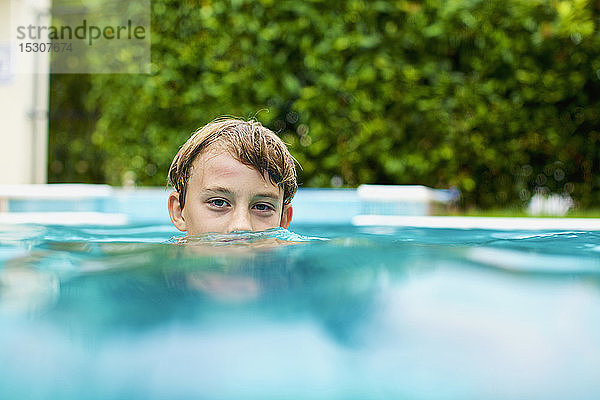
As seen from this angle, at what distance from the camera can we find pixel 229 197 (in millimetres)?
2482

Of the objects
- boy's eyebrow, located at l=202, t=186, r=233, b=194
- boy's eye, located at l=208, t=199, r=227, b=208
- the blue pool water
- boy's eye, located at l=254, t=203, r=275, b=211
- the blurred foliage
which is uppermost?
the blurred foliage

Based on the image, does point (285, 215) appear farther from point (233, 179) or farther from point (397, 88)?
point (397, 88)

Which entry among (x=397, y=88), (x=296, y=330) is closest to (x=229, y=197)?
(x=296, y=330)

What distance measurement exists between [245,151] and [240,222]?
0.29 m

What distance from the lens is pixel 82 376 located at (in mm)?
1108

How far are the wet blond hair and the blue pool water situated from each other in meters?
0.96

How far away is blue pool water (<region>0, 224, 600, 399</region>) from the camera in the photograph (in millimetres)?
1097

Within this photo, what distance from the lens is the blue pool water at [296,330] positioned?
110 centimetres

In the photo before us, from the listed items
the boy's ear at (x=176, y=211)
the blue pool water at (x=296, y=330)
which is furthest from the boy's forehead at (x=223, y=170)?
the blue pool water at (x=296, y=330)

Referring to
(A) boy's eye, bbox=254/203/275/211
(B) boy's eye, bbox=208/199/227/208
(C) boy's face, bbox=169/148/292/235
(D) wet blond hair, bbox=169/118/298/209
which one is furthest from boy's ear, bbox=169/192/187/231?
(A) boy's eye, bbox=254/203/275/211

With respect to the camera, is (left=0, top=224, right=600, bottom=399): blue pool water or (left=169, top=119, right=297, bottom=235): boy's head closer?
(left=0, top=224, right=600, bottom=399): blue pool water

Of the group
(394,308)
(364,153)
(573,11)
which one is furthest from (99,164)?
(394,308)

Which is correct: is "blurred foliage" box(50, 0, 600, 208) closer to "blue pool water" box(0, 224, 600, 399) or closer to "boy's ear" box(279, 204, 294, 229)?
"boy's ear" box(279, 204, 294, 229)

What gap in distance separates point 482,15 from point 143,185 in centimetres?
403
